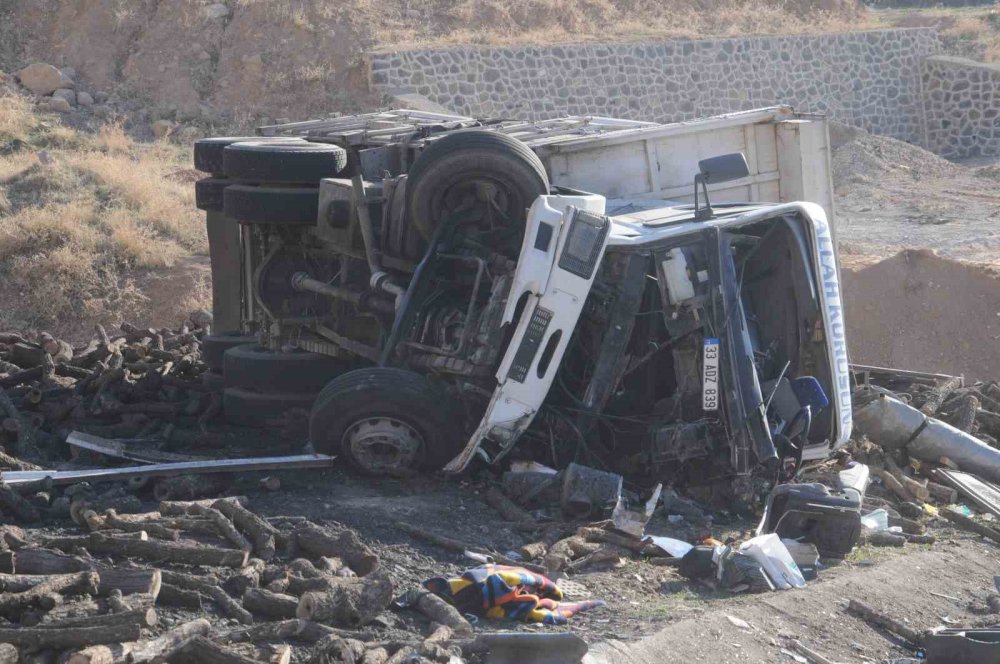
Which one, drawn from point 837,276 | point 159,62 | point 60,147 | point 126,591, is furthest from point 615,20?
point 126,591

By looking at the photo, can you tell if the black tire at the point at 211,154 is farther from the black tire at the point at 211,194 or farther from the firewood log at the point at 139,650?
the firewood log at the point at 139,650

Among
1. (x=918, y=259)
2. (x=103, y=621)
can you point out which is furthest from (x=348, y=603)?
(x=918, y=259)

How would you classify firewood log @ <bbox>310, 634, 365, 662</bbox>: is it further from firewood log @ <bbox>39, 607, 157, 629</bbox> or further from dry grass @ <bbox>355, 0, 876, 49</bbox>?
dry grass @ <bbox>355, 0, 876, 49</bbox>

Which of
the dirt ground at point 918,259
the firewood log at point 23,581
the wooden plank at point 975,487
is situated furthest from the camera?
the dirt ground at point 918,259

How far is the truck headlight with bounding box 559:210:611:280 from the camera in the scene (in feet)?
23.8

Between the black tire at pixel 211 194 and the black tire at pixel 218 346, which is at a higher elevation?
the black tire at pixel 211 194

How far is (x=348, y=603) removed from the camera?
16.9ft

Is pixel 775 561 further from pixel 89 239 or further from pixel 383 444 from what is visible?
pixel 89 239

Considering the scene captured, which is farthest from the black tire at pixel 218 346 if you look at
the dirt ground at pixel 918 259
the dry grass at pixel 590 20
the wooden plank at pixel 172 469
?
the dry grass at pixel 590 20

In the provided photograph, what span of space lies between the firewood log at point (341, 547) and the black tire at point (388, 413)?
1302mm

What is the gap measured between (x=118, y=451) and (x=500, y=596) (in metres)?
3.15

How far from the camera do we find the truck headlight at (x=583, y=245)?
23.8 ft

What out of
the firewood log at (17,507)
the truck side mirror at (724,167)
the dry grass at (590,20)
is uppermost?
the dry grass at (590,20)

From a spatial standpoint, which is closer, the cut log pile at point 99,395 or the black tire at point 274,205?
the cut log pile at point 99,395
